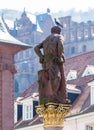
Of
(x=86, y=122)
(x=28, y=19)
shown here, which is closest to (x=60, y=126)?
(x=86, y=122)

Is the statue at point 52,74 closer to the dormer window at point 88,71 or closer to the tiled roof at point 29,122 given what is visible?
the tiled roof at point 29,122

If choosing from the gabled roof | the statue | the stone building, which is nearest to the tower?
the statue

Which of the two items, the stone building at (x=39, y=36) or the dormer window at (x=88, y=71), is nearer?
the dormer window at (x=88, y=71)

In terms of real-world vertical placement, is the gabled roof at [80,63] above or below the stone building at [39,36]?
below

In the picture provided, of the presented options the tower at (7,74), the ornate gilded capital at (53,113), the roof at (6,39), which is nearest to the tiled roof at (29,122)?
the tower at (7,74)

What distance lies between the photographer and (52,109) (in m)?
14.8

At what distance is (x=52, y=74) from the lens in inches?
588

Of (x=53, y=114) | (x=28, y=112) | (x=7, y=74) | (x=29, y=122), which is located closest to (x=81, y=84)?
(x=28, y=112)

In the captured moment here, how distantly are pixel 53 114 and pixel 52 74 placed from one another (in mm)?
759

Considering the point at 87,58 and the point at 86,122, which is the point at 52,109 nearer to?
the point at 86,122

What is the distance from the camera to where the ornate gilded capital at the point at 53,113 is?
14836 mm

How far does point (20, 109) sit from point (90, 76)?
18.5 ft

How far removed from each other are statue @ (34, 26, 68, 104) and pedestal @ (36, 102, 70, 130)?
0.31ft

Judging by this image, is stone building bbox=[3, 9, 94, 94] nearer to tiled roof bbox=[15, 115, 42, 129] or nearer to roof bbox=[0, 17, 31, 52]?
tiled roof bbox=[15, 115, 42, 129]
